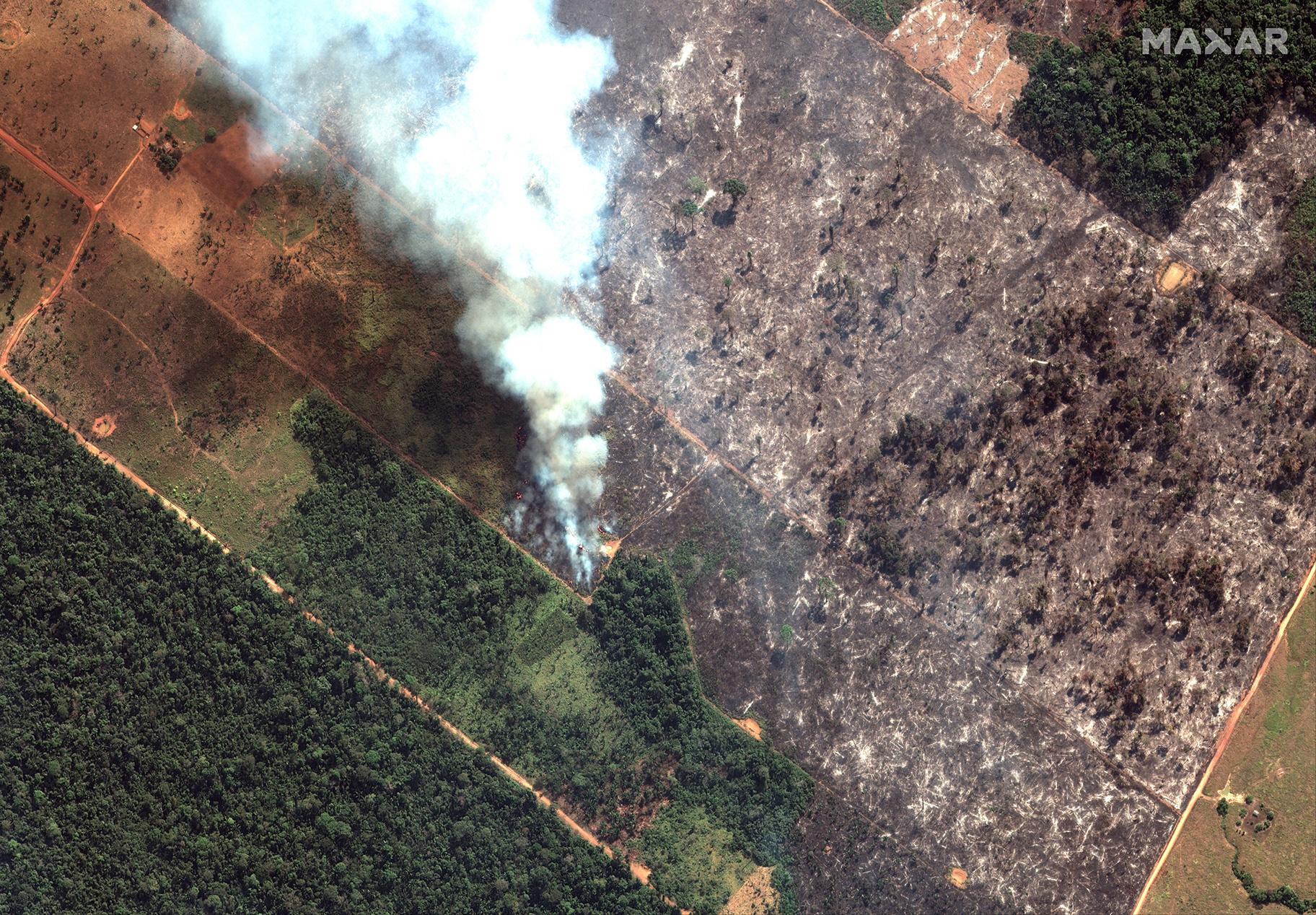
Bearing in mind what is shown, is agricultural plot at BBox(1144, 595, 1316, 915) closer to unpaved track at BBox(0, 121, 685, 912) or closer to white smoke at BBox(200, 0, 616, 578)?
unpaved track at BBox(0, 121, 685, 912)

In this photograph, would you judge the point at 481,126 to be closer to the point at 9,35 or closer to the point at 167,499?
the point at 9,35


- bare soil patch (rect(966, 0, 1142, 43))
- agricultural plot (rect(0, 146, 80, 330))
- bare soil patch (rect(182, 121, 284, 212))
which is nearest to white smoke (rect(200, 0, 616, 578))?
bare soil patch (rect(182, 121, 284, 212))

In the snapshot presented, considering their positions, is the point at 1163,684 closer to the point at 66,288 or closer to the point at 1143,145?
the point at 1143,145

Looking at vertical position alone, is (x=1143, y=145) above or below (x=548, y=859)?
above

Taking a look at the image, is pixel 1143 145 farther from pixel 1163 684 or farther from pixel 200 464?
pixel 200 464

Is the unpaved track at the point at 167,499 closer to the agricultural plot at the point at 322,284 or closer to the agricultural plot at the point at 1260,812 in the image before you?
the agricultural plot at the point at 322,284

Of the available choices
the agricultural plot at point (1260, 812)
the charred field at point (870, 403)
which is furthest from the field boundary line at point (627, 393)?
the agricultural plot at point (1260, 812)

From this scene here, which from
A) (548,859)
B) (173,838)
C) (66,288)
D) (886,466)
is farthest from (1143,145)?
(173,838)

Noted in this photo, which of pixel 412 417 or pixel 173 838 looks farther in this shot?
pixel 412 417

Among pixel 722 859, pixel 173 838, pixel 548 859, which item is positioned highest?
pixel 722 859
